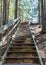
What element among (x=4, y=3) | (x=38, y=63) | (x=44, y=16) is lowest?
(x=38, y=63)

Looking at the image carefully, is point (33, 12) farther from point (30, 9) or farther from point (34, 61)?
point (34, 61)

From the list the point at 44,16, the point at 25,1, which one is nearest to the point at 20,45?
the point at 44,16

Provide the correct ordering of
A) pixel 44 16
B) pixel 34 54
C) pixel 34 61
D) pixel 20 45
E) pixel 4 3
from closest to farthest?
pixel 34 61 < pixel 34 54 < pixel 20 45 < pixel 44 16 < pixel 4 3

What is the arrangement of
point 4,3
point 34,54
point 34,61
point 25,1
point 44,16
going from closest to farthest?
point 34,61 < point 34,54 < point 44,16 < point 4,3 < point 25,1

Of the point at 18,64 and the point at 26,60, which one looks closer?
the point at 18,64

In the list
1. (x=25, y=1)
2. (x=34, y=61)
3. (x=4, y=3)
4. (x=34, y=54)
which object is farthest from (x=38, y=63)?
(x=25, y=1)

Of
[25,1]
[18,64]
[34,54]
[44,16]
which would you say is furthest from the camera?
[25,1]

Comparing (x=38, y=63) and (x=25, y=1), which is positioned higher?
(x=25, y=1)

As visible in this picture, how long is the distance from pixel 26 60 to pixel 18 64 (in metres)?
0.72

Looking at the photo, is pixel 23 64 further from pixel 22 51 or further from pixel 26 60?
pixel 22 51

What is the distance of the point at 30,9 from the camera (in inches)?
2522

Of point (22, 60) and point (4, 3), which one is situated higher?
point (4, 3)

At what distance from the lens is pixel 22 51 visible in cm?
769

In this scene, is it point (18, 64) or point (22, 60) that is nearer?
point (18, 64)
